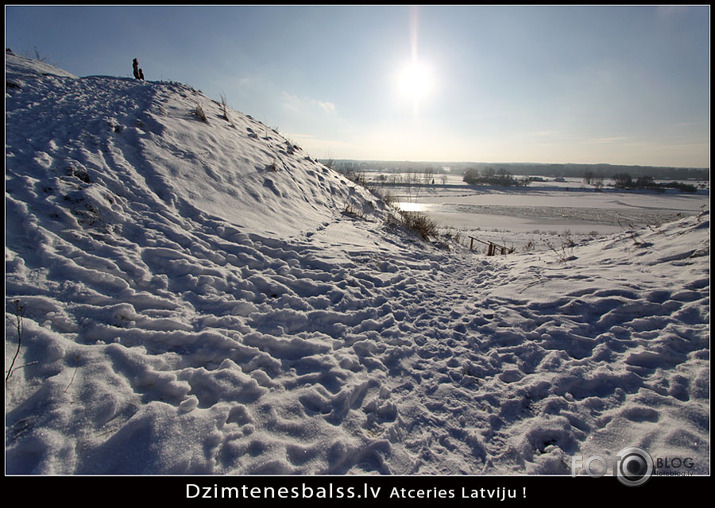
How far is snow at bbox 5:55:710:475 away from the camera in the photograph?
1.95m

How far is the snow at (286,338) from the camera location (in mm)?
1952

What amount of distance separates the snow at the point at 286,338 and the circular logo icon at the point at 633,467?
0.08m

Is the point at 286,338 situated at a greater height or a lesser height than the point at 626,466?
greater

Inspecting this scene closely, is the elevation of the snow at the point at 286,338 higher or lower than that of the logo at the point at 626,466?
higher

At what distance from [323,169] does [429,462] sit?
966cm

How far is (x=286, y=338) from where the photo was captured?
301 cm

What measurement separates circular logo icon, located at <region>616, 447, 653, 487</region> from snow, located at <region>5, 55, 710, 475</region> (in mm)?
76

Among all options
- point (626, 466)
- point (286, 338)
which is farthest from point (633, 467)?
point (286, 338)

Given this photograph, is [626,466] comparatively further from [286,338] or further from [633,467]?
[286,338]

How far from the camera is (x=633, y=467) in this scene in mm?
2000

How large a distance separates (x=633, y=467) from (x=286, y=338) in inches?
115

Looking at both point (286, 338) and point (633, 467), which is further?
point (286, 338)
